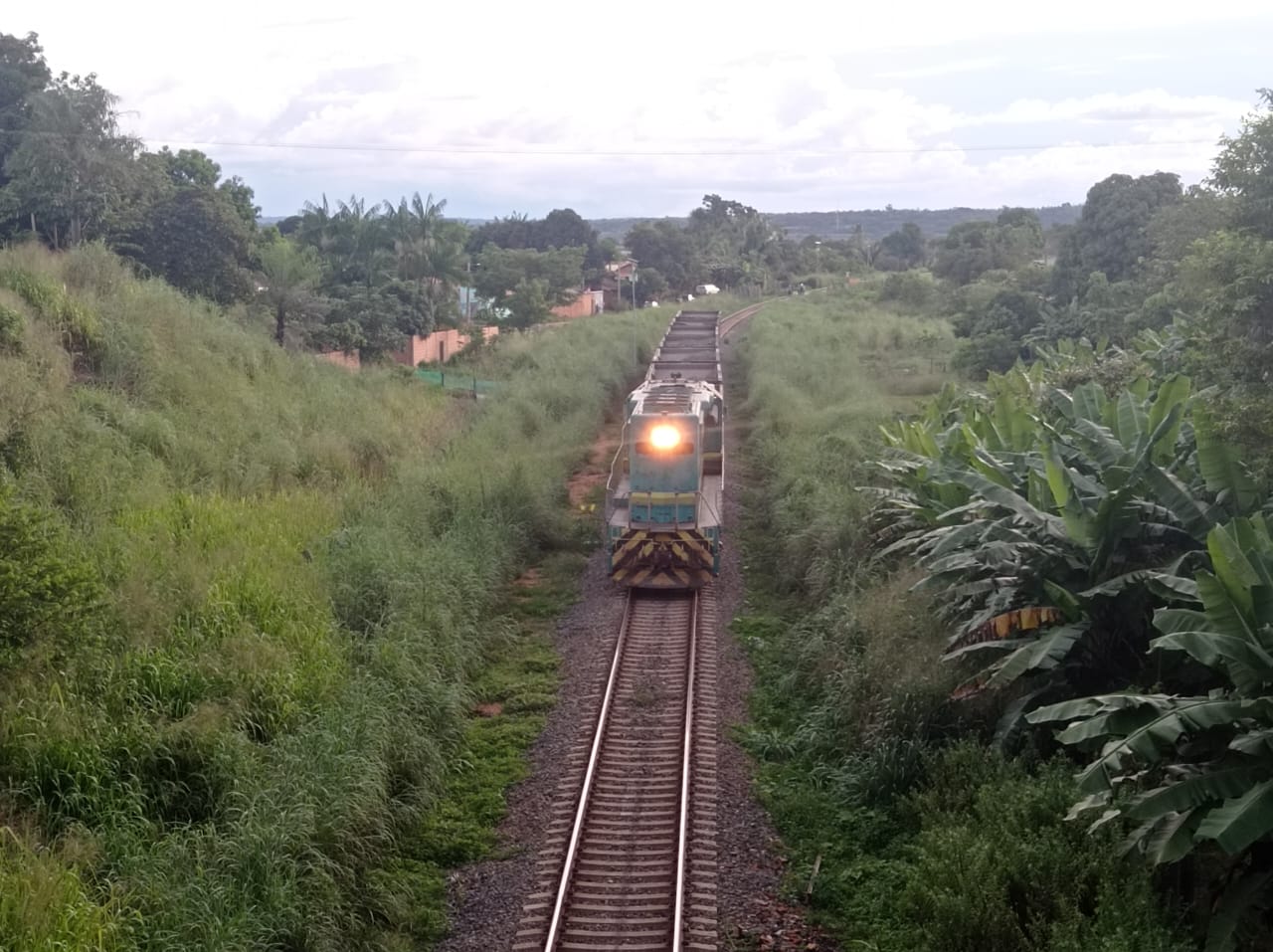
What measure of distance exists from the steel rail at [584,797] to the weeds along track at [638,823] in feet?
0.05

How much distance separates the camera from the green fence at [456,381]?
32812 millimetres

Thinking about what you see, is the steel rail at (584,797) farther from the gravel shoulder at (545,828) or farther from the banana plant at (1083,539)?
the banana plant at (1083,539)

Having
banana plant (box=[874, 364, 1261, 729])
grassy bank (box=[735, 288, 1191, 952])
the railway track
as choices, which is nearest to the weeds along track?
grassy bank (box=[735, 288, 1191, 952])

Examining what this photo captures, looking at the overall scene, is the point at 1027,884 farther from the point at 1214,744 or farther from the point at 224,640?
the point at 224,640

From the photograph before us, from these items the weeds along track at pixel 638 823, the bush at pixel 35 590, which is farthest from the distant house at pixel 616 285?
the bush at pixel 35 590

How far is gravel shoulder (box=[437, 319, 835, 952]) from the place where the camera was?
8.59 metres

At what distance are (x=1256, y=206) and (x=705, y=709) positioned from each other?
804cm

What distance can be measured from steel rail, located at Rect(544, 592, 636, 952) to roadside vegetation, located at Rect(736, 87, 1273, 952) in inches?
65.3

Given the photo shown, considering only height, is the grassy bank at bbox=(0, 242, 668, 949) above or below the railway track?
below

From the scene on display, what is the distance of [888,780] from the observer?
10367 millimetres

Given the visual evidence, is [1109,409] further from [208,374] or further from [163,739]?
[208,374]

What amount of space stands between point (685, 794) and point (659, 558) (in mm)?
6724

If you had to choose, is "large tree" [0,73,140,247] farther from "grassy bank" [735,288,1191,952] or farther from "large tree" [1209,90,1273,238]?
"large tree" [1209,90,1273,238]

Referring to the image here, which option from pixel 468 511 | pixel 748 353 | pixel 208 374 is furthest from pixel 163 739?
pixel 748 353
